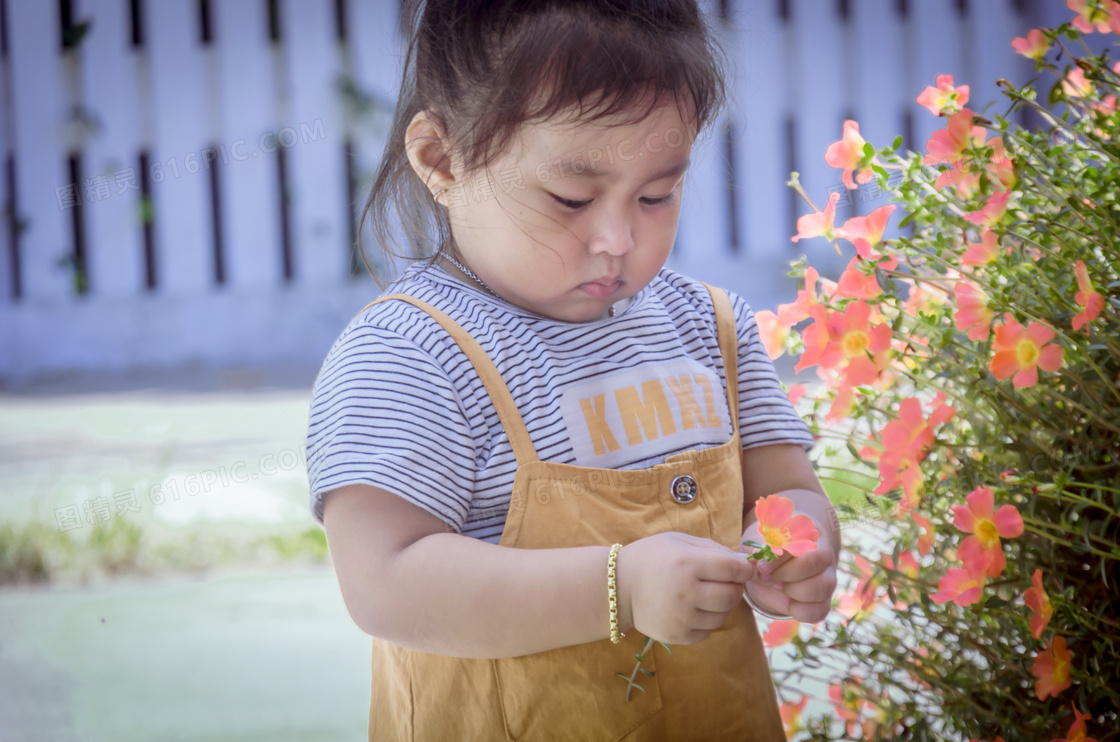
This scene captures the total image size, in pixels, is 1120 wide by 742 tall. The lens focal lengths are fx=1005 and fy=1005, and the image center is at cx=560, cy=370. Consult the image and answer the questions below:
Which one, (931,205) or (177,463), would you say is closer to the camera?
(931,205)

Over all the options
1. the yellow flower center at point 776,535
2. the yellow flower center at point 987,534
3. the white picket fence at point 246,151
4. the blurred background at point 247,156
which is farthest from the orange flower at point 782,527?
the white picket fence at point 246,151

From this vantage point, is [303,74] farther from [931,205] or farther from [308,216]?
[931,205]

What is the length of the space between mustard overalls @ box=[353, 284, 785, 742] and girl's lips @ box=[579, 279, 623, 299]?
0.10m

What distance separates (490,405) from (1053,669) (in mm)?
429

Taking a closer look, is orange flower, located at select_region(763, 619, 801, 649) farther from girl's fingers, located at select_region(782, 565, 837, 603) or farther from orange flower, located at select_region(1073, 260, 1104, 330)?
orange flower, located at select_region(1073, 260, 1104, 330)

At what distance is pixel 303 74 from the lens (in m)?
5.22

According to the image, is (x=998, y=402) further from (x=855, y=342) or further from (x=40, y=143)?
(x=40, y=143)

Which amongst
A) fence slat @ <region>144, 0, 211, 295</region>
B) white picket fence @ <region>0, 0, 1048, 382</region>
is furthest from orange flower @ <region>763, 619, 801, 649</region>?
fence slat @ <region>144, 0, 211, 295</region>

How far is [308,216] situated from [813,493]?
4.64m

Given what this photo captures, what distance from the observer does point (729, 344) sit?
0.94 metres

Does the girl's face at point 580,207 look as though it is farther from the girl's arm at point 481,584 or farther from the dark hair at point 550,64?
the girl's arm at point 481,584

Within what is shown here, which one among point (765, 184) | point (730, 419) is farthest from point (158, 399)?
point (730, 419)

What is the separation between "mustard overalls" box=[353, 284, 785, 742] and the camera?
770 millimetres

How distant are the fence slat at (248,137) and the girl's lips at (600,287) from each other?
4.72 meters
